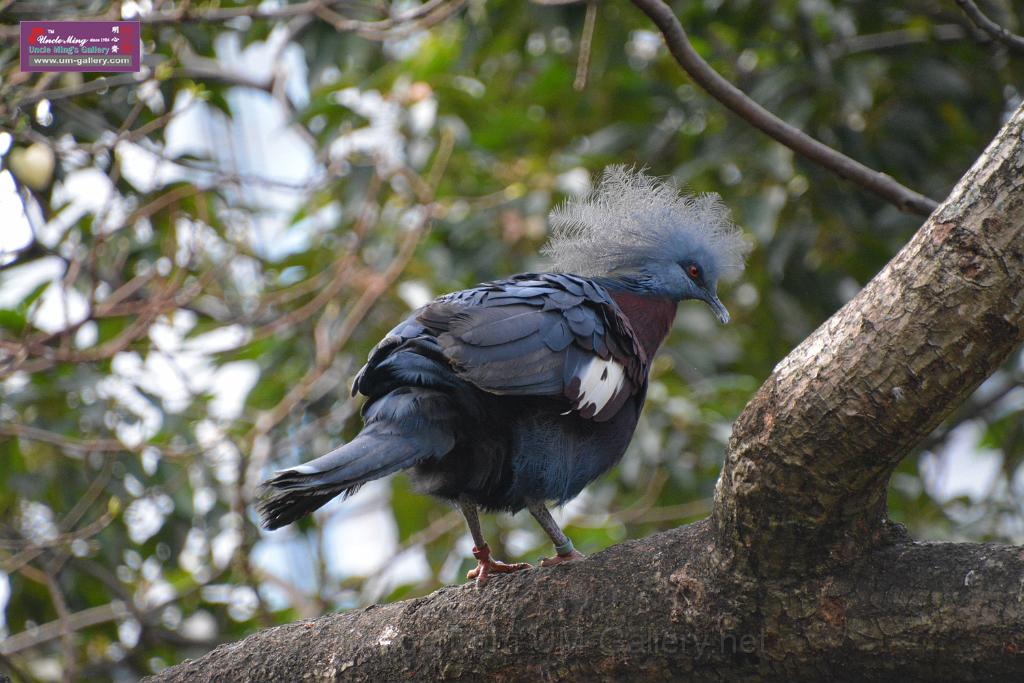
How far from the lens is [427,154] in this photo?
6.31m

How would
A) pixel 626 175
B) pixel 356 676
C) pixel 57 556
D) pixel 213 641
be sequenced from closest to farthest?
1. pixel 356 676
2. pixel 626 175
3. pixel 57 556
4. pixel 213 641

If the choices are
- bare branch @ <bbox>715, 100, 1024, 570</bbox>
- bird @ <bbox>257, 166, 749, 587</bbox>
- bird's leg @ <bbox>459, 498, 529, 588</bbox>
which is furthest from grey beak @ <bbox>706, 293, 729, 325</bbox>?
bare branch @ <bbox>715, 100, 1024, 570</bbox>

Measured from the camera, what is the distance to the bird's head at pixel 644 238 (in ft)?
12.9

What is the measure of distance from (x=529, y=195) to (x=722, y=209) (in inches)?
65.7

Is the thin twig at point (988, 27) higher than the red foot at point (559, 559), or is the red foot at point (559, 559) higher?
the thin twig at point (988, 27)

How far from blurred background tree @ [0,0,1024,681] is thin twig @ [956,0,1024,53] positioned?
1.13 m

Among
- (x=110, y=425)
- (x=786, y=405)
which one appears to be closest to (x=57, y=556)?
(x=110, y=425)

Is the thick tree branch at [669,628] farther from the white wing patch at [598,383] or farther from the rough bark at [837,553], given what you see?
the white wing patch at [598,383]

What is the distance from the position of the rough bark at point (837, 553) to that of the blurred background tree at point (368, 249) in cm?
236

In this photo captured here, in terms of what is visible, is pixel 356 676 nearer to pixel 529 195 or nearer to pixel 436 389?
pixel 436 389

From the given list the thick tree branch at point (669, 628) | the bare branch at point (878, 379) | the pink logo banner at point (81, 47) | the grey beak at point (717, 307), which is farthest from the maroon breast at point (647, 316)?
the pink logo banner at point (81, 47)

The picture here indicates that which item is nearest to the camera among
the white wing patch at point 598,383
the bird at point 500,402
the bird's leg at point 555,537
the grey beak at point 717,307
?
the bird at point 500,402

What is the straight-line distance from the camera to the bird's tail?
8.36ft

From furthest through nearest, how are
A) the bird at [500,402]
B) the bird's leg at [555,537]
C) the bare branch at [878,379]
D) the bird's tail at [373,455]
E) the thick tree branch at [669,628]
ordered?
the bird's leg at [555,537] < the bird at [500,402] < the bird's tail at [373,455] < the thick tree branch at [669,628] < the bare branch at [878,379]
